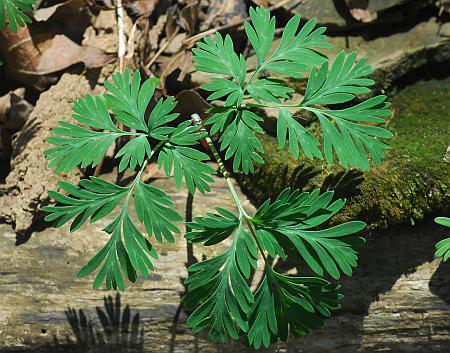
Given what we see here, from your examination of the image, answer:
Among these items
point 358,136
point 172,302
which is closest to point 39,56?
point 172,302

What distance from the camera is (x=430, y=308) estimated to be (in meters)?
2.74

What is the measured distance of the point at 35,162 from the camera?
290 centimetres

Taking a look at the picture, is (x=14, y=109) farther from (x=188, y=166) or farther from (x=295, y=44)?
(x=295, y=44)

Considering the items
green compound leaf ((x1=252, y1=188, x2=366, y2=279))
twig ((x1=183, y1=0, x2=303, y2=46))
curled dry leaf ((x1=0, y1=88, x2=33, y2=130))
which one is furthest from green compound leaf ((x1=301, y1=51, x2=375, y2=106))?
curled dry leaf ((x1=0, y1=88, x2=33, y2=130))

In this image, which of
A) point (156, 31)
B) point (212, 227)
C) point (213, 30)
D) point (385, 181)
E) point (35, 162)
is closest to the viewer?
point (212, 227)

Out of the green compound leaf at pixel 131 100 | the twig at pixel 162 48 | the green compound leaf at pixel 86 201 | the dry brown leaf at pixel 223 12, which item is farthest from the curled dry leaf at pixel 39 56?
the green compound leaf at pixel 86 201

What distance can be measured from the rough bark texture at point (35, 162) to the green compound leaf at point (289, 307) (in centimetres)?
119

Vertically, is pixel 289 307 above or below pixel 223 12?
below

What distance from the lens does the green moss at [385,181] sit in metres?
2.58

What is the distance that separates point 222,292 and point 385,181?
0.89 meters

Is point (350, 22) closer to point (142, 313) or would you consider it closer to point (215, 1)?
point (215, 1)

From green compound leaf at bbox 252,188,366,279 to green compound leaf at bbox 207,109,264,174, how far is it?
0.20 m

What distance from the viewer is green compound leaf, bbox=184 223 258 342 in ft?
7.48

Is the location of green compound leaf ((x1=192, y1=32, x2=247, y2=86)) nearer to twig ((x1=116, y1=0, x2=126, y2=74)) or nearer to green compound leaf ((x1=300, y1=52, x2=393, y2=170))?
green compound leaf ((x1=300, y1=52, x2=393, y2=170))
